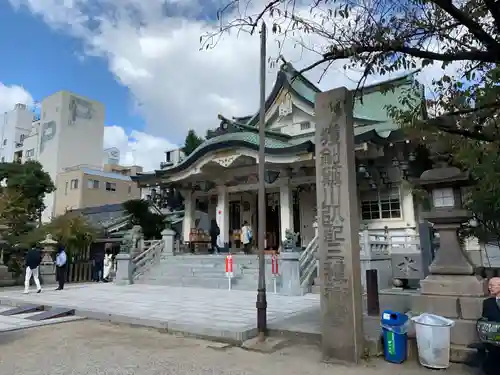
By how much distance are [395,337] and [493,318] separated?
4.44 feet

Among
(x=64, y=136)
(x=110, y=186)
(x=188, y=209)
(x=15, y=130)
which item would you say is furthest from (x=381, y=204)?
(x=15, y=130)

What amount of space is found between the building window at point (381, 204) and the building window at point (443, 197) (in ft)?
33.3

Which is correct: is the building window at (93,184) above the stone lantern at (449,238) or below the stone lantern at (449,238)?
above

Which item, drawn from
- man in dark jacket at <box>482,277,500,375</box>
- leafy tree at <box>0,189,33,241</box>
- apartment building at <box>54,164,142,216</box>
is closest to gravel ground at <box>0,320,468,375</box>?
man in dark jacket at <box>482,277,500,375</box>

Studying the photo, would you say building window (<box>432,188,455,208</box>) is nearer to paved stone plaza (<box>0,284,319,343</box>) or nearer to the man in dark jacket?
the man in dark jacket

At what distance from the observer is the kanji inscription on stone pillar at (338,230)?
18.8ft

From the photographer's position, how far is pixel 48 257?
1894cm

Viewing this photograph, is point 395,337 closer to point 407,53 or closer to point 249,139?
point 407,53

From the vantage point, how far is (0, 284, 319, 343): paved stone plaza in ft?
25.4

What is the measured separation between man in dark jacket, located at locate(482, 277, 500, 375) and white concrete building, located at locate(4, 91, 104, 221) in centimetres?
→ 4817

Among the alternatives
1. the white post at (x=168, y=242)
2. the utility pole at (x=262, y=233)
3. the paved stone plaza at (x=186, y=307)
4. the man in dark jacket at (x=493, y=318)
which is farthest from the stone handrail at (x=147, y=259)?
the man in dark jacket at (x=493, y=318)

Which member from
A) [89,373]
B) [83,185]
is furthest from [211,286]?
[83,185]

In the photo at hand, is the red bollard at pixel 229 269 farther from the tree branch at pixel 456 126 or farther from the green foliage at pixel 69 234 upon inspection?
the green foliage at pixel 69 234

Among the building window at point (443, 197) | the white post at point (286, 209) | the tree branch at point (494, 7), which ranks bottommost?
the building window at point (443, 197)
